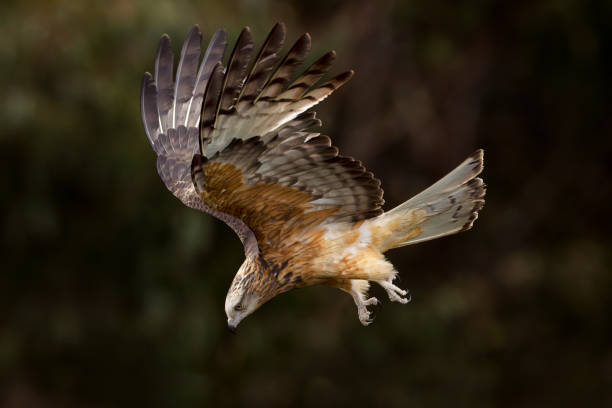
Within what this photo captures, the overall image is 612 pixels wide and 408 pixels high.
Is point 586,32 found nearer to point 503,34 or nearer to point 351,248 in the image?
point 503,34

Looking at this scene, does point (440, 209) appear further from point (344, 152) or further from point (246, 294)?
point (344, 152)

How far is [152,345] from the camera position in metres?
11.3

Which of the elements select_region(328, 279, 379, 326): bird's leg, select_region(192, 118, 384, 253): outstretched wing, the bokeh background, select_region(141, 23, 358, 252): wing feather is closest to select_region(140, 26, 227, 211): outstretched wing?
select_region(141, 23, 358, 252): wing feather

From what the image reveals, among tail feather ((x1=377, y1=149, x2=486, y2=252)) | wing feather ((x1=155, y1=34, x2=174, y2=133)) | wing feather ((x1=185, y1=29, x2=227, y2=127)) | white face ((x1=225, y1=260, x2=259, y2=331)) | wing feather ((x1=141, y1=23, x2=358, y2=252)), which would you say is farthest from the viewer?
wing feather ((x1=155, y1=34, x2=174, y2=133))

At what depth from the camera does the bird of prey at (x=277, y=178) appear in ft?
12.1

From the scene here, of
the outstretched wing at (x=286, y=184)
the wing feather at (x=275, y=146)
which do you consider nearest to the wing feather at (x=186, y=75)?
the wing feather at (x=275, y=146)

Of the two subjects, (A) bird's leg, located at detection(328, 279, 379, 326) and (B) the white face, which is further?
Answer: (A) bird's leg, located at detection(328, 279, 379, 326)

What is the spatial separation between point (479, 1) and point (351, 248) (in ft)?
28.5

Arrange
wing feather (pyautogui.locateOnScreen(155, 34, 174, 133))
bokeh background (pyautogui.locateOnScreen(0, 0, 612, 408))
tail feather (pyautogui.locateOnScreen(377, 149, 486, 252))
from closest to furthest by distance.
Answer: tail feather (pyautogui.locateOnScreen(377, 149, 486, 252)) < wing feather (pyautogui.locateOnScreen(155, 34, 174, 133)) < bokeh background (pyautogui.locateOnScreen(0, 0, 612, 408))

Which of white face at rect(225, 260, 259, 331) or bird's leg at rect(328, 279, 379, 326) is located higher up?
white face at rect(225, 260, 259, 331)

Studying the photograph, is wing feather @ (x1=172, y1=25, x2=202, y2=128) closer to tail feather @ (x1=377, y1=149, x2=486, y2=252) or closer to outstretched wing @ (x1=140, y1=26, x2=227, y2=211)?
outstretched wing @ (x1=140, y1=26, x2=227, y2=211)

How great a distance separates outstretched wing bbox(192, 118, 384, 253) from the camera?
3715mm

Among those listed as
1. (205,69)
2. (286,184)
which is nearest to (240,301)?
(286,184)

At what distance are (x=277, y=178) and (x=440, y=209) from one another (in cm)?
98
